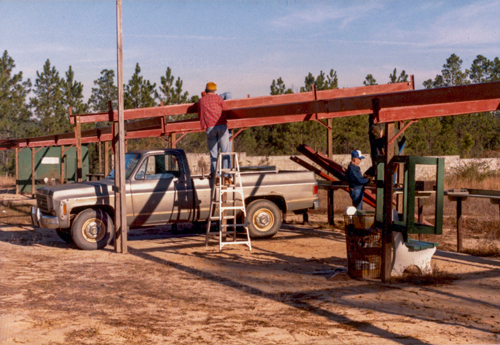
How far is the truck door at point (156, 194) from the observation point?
12659 millimetres

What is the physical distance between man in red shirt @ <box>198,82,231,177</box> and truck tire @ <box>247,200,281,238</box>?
1322mm

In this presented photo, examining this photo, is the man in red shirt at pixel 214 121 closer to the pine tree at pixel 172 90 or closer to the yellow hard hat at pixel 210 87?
the yellow hard hat at pixel 210 87

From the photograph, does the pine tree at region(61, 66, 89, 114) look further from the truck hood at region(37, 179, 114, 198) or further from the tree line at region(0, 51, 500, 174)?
the truck hood at region(37, 179, 114, 198)

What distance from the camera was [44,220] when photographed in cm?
1228

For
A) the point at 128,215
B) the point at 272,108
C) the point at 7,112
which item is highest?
the point at 7,112

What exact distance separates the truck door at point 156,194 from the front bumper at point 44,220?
5.21 ft

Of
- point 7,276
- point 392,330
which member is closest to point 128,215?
point 7,276

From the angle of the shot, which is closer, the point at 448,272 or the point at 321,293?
the point at 321,293

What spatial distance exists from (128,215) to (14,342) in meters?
6.61

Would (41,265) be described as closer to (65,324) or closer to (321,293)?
(65,324)

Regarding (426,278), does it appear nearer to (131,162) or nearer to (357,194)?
(357,194)

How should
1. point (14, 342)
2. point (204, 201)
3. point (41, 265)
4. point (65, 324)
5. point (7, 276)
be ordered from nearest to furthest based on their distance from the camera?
point (14, 342) → point (65, 324) → point (7, 276) → point (41, 265) → point (204, 201)

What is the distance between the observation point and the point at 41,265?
34.6ft

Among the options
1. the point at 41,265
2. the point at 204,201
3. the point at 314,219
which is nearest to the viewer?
the point at 41,265
